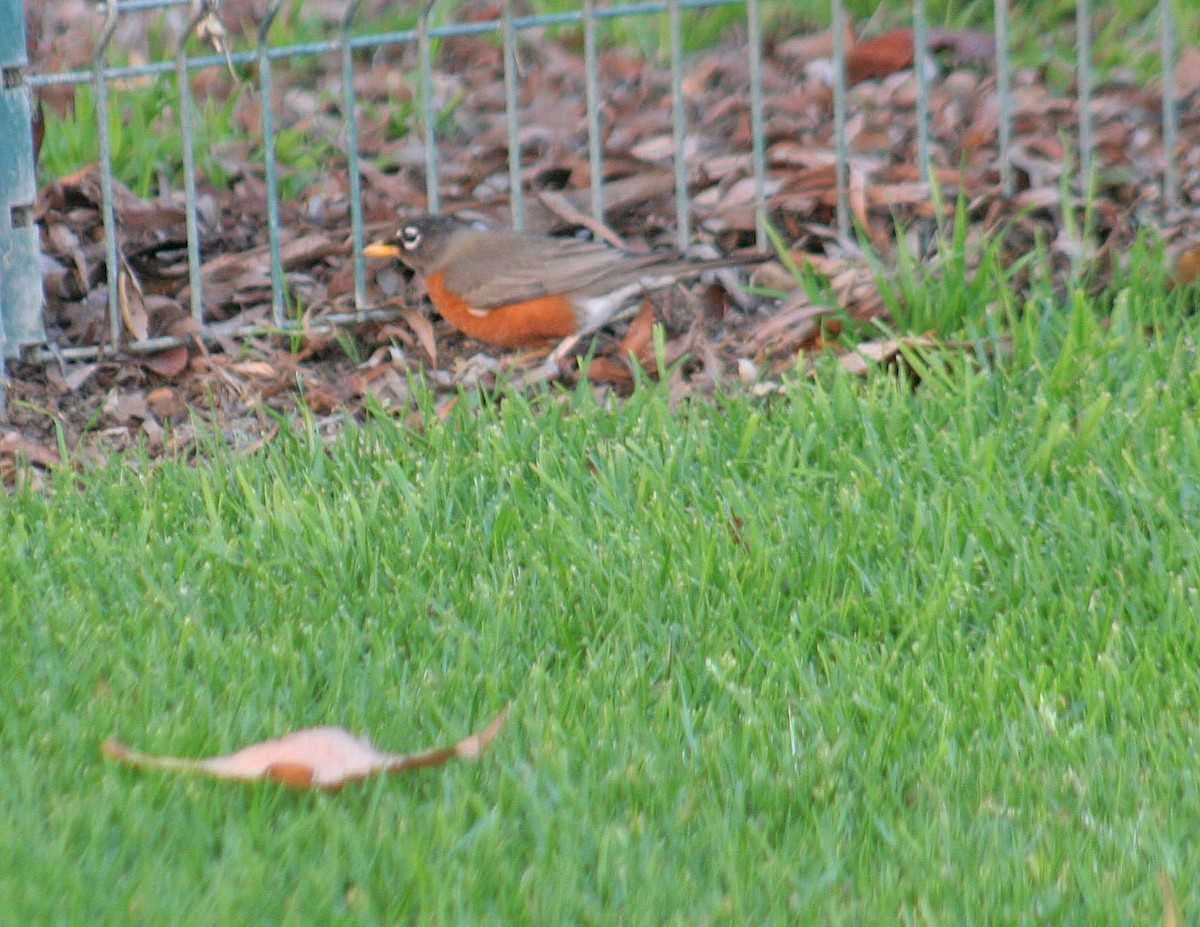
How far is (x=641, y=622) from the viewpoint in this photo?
3.16 metres

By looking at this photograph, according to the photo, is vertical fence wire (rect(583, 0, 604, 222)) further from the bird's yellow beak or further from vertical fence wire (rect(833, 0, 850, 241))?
vertical fence wire (rect(833, 0, 850, 241))

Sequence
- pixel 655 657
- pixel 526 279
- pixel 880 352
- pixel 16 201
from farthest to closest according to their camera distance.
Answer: pixel 526 279 < pixel 16 201 < pixel 880 352 < pixel 655 657

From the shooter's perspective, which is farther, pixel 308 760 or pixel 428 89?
pixel 428 89

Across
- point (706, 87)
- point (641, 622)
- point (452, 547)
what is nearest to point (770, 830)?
point (641, 622)

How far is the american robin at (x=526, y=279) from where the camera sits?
17.0ft

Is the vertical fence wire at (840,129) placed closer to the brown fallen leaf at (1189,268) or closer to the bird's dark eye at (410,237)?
the brown fallen leaf at (1189,268)

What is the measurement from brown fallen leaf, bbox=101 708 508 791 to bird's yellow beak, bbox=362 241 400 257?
3.00 metres

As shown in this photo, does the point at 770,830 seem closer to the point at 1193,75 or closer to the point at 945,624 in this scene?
the point at 945,624

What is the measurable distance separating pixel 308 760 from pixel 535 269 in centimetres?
304

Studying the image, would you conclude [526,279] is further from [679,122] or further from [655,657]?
[655,657]

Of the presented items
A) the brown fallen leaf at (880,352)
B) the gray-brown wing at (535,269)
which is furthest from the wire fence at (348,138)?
the brown fallen leaf at (880,352)

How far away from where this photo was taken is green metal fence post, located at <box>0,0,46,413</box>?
4621 mm

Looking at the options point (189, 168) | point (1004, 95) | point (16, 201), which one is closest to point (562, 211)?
point (189, 168)

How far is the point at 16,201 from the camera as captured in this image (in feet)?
15.4
